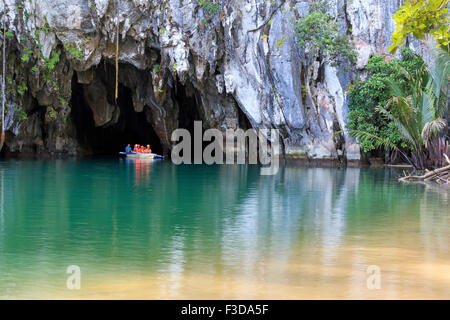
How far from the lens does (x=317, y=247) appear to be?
23.9 ft

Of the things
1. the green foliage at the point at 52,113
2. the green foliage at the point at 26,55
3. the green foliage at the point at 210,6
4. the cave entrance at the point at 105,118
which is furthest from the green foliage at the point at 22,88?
the green foliage at the point at 210,6

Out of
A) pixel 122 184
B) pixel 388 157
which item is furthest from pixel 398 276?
pixel 388 157

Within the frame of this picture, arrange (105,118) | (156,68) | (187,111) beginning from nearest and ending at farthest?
(156,68) < (105,118) < (187,111)

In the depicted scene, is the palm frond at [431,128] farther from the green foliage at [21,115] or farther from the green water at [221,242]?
the green foliage at [21,115]

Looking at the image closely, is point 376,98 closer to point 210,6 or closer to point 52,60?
point 210,6

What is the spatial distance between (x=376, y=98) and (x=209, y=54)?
8499 mm

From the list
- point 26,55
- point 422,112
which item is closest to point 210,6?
point 26,55

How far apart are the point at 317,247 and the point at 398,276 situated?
5.26 feet

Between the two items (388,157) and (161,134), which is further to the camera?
(161,134)

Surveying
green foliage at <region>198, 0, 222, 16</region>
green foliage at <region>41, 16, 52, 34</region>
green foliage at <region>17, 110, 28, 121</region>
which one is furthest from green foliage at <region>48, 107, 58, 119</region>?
green foliage at <region>198, 0, 222, 16</region>

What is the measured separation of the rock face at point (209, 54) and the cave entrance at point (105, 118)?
9.51ft

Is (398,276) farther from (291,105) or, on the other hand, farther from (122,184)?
(291,105)

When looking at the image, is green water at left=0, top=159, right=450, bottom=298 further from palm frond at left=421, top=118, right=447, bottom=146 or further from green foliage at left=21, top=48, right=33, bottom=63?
green foliage at left=21, top=48, right=33, bottom=63

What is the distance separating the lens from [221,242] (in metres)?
7.59
